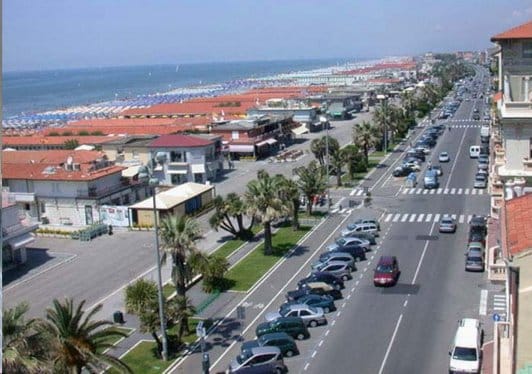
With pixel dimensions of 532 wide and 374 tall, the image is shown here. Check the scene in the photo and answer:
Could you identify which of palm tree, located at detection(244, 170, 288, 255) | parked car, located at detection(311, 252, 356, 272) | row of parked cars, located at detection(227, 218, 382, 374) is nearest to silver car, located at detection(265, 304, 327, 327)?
row of parked cars, located at detection(227, 218, 382, 374)

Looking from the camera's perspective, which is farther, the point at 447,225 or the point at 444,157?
the point at 444,157

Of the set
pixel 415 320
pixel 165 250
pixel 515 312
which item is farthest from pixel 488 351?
pixel 515 312

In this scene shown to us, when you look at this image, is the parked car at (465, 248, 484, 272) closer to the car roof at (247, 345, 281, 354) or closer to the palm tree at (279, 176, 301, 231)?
the palm tree at (279, 176, 301, 231)

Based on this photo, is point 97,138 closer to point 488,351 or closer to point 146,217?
point 146,217

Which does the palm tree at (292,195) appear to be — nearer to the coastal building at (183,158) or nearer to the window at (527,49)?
the coastal building at (183,158)

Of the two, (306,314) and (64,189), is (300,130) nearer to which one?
(64,189)

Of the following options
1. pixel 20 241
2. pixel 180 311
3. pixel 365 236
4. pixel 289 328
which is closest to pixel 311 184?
pixel 365 236
